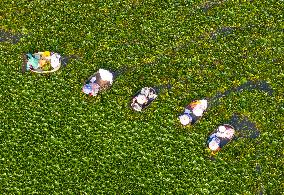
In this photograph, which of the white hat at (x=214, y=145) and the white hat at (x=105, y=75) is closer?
the white hat at (x=214, y=145)

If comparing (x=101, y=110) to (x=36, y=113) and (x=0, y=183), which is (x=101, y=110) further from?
(x=0, y=183)

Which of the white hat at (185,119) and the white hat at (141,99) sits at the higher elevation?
the white hat at (141,99)

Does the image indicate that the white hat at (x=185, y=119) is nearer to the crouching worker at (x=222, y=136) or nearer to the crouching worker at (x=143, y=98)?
the crouching worker at (x=222, y=136)

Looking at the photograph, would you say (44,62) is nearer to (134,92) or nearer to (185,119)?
(134,92)

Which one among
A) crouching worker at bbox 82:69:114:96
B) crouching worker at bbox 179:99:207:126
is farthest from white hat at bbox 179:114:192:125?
crouching worker at bbox 82:69:114:96

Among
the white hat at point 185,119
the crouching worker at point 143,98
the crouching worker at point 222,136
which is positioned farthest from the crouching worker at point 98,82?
the crouching worker at point 222,136

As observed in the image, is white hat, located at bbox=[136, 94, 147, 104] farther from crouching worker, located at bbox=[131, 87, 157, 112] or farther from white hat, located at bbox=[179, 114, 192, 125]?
white hat, located at bbox=[179, 114, 192, 125]
